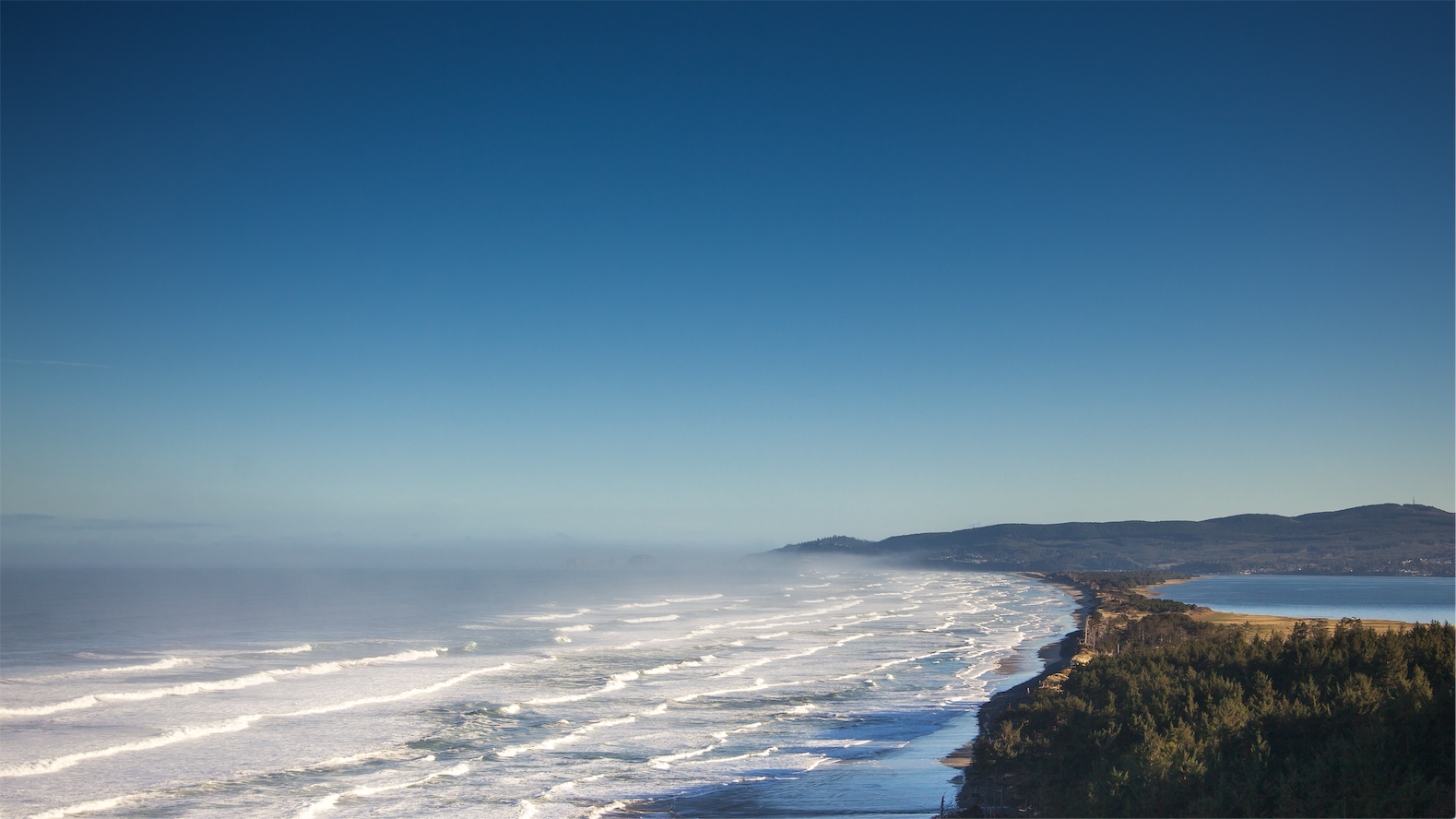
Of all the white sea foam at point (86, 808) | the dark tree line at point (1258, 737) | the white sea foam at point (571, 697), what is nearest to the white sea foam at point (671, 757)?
the dark tree line at point (1258, 737)

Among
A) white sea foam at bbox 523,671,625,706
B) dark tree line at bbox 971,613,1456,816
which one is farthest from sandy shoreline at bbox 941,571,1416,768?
white sea foam at bbox 523,671,625,706

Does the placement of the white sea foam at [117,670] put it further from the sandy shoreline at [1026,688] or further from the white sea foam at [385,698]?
the sandy shoreline at [1026,688]

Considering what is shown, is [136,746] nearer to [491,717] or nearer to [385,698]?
[385,698]

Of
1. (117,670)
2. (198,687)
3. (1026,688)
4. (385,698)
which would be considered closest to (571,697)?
(385,698)

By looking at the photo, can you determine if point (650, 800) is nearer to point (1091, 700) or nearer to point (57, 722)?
point (1091, 700)

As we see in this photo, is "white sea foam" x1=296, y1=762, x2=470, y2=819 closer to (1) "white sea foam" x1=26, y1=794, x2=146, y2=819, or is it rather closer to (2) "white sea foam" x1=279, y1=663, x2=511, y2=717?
(1) "white sea foam" x1=26, y1=794, x2=146, y2=819

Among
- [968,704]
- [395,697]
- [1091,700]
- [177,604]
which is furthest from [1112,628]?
[177,604]
